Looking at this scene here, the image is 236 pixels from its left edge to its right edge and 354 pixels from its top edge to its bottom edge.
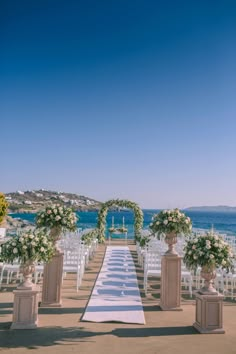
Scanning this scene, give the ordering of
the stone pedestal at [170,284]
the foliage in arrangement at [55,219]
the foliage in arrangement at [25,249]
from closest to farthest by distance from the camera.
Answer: the foliage in arrangement at [25,249], the stone pedestal at [170,284], the foliage in arrangement at [55,219]

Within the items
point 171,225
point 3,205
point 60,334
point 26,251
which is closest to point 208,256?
point 171,225

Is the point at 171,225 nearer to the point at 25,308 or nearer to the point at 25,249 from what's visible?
the point at 25,249

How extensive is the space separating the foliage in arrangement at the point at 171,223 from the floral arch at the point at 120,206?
38.4ft

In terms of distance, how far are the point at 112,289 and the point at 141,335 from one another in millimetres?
2510

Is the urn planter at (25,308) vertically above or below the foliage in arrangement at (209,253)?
below

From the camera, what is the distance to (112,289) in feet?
21.6

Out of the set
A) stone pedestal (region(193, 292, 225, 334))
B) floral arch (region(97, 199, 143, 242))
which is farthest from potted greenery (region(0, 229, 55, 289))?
floral arch (region(97, 199, 143, 242))

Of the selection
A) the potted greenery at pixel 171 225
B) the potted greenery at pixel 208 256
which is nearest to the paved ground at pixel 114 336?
the potted greenery at pixel 208 256

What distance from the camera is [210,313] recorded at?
435cm

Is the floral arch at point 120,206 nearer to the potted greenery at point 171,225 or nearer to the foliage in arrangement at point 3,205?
the foliage in arrangement at point 3,205

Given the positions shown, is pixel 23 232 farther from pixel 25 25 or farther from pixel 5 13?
pixel 25 25

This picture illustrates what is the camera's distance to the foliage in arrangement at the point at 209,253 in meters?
4.43

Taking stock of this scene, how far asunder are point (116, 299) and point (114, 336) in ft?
5.76

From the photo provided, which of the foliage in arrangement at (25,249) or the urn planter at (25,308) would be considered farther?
the foliage in arrangement at (25,249)
